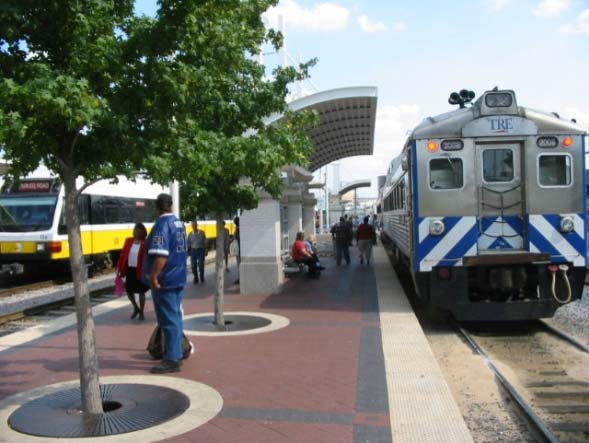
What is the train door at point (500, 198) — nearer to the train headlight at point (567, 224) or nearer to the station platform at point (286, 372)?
the train headlight at point (567, 224)

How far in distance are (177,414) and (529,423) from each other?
3116 mm

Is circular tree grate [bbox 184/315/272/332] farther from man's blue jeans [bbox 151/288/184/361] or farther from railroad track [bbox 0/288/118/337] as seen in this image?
railroad track [bbox 0/288/118/337]

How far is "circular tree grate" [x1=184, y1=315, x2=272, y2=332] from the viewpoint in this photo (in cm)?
912

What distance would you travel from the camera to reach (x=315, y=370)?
661 centimetres

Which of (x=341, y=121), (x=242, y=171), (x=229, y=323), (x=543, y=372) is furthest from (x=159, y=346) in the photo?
(x=341, y=121)

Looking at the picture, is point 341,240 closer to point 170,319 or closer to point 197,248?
point 197,248

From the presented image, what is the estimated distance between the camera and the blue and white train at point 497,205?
9453mm

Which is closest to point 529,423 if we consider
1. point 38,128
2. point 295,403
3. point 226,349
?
point 295,403

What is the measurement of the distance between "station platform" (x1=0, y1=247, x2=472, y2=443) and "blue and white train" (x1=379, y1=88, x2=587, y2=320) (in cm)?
115

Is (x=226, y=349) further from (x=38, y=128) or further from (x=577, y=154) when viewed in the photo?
(x=577, y=154)

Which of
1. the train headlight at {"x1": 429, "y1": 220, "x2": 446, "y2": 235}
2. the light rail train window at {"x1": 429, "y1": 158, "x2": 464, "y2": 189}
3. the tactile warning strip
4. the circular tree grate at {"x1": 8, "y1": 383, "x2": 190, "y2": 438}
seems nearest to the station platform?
the tactile warning strip

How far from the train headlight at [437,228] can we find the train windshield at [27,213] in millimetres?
10954

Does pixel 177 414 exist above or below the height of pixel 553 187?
below

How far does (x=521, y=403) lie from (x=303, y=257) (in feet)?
32.2
